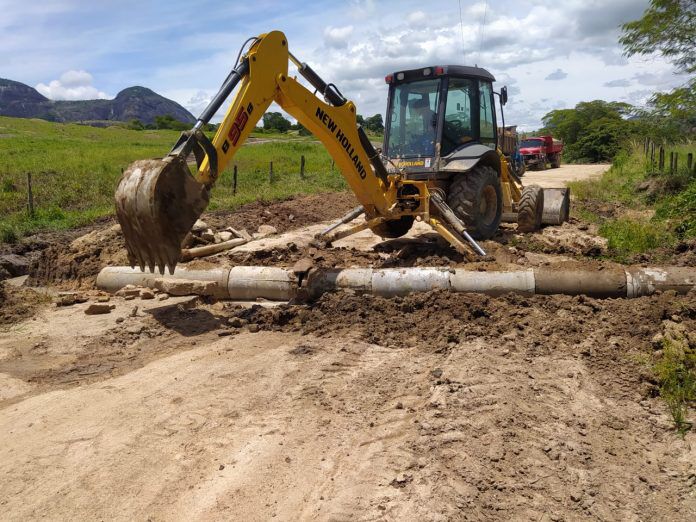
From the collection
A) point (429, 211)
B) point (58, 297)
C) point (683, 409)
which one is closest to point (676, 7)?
point (429, 211)

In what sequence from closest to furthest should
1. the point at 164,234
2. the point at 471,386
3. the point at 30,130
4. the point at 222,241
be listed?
1. the point at 471,386
2. the point at 164,234
3. the point at 222,241
4. the point at 30,130

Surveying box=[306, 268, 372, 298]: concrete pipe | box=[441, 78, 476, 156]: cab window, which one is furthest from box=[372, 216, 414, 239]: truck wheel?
box=[306, 268, 372, 298]: concrete pipe

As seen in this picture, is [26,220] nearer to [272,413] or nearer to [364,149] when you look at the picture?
[364,149]

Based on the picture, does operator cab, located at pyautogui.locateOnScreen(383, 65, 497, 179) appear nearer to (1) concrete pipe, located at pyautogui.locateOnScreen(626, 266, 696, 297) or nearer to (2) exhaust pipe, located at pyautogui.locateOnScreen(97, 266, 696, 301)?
(2) exhaust pipe, located at pyautogui.locateOnScreen(97, 266, 696, 301)

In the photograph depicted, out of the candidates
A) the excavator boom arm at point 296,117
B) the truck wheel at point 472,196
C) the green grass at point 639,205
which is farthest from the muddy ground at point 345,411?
the green grass at point 639,205

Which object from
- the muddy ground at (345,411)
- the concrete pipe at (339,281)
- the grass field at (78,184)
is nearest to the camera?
the muddy ground at (345,411)

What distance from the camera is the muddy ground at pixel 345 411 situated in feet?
11.2

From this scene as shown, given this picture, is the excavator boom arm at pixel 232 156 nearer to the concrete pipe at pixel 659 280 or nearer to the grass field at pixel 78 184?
the concrete pipe at pixel 659 280

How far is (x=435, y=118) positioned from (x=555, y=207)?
12.0ft

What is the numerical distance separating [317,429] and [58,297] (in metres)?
5.30

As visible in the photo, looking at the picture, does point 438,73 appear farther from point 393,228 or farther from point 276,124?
point 276,124

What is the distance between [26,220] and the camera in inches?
559

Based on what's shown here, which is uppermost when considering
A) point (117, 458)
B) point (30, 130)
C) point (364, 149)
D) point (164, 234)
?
point (30, 130)

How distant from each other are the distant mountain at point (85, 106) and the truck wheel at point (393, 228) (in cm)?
14672
